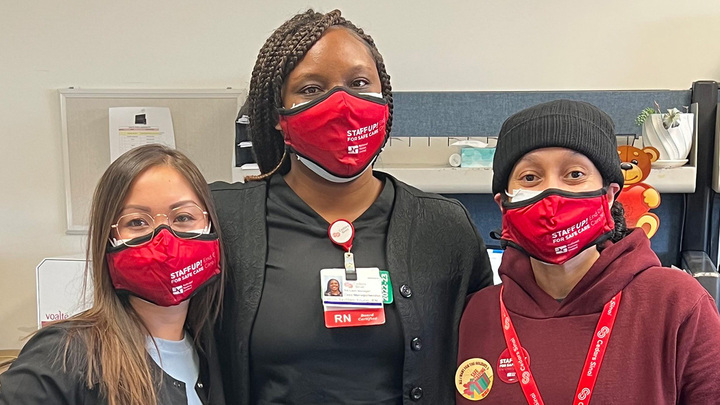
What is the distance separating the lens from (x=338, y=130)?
1.28m

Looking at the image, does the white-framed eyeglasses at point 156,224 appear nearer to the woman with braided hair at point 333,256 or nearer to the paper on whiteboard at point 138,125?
the woman with braided hair at point 333,256

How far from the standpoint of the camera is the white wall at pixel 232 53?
2.67m

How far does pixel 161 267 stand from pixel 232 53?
75.7 inches

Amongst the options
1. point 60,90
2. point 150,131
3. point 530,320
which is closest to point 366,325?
point 530,320

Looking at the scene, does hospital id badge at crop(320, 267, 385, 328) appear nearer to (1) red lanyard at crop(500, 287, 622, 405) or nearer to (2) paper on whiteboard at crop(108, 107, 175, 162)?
(1) red lanyard at crop(500, 287, 622, 405)

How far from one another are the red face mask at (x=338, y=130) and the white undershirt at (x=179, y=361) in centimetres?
48

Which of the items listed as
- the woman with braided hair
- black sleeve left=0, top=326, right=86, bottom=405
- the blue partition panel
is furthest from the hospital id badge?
the blue partition panel

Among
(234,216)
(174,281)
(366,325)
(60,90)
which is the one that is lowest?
(366,325)

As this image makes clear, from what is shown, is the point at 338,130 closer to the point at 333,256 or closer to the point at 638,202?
the point at 333,256

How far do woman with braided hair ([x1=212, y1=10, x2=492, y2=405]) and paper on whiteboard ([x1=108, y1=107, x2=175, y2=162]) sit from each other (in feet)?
5.28

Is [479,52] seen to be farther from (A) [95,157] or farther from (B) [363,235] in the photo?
(A) [95,157]

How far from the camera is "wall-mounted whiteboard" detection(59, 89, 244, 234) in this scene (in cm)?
289

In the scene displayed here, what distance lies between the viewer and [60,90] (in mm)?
2896

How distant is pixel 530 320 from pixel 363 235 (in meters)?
0.40
